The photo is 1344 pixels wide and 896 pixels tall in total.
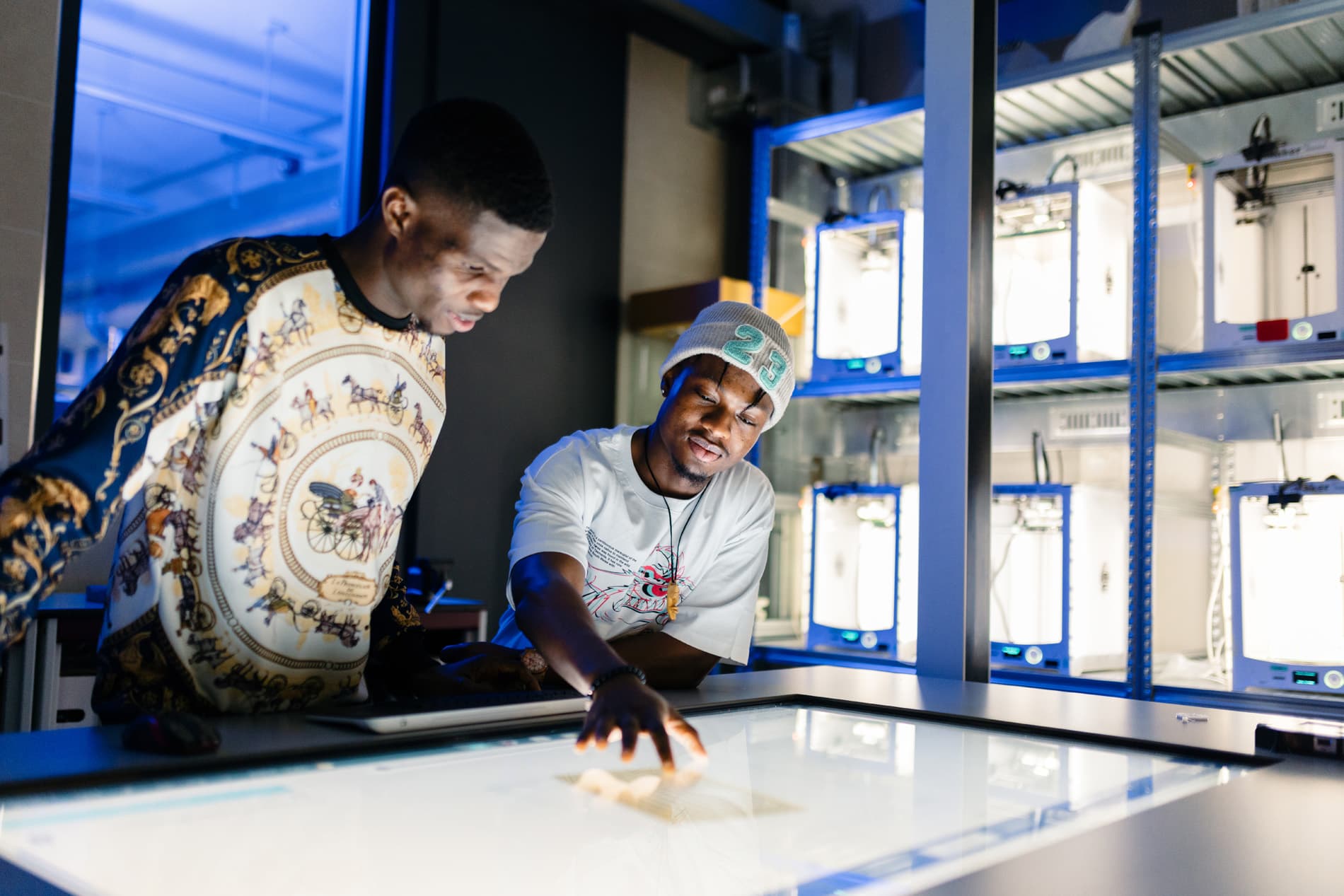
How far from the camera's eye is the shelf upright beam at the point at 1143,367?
2.45m

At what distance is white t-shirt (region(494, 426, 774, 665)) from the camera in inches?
52.0

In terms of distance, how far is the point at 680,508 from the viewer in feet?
4.58

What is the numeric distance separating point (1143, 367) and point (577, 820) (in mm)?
2241

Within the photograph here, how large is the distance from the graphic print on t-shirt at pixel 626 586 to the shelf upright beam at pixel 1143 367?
151 centimetres

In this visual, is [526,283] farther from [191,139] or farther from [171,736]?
[171,736]

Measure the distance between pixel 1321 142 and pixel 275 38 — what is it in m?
2.57

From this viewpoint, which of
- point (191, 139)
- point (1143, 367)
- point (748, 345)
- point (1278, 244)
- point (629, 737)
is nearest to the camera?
point (629, 737)

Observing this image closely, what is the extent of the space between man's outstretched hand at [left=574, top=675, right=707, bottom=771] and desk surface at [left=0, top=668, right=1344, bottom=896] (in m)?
0.04

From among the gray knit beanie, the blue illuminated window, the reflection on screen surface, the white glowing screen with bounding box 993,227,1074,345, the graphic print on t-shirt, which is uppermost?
the blue illuminated window

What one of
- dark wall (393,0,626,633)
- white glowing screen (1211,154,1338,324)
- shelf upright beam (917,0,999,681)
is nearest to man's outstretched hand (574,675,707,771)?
shelf upright beam (917,0,999,681)

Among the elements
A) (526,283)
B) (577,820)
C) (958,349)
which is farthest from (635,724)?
(526,283)

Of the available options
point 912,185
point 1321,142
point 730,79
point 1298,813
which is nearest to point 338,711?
point 1298,813

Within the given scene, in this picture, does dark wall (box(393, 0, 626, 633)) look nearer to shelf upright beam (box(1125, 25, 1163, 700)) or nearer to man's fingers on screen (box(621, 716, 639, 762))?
shelf upright beam (box(1125, 25, 1163, 700))

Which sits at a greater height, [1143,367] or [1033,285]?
[1033,285]
